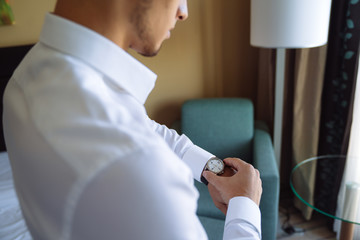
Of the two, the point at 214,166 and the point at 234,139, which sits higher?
the point at 214,166

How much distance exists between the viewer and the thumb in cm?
57

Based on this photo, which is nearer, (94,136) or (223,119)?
(94,136)

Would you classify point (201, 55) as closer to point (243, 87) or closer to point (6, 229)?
point (243, 87)

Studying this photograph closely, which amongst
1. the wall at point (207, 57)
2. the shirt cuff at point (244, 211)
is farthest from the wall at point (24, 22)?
the shirt cuff at point (244, 211)

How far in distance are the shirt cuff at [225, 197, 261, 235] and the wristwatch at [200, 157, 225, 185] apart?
11 cm

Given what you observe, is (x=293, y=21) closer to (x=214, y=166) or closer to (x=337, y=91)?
(x=337, y=91)

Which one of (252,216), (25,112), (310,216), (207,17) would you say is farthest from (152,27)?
(310,216)

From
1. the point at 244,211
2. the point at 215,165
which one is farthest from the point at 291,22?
the point at 244,211

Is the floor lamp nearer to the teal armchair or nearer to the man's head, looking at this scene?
the teal armchair

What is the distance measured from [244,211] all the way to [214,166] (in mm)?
151

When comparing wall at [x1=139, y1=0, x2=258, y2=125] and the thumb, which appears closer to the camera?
the thumb

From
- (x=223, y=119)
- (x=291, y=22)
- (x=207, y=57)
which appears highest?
→ (x=291, y=22)

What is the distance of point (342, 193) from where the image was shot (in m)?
1.19

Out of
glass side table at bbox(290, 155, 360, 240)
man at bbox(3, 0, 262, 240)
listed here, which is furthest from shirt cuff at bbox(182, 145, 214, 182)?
glass side table at bbox(290, 155, 360, 240)
